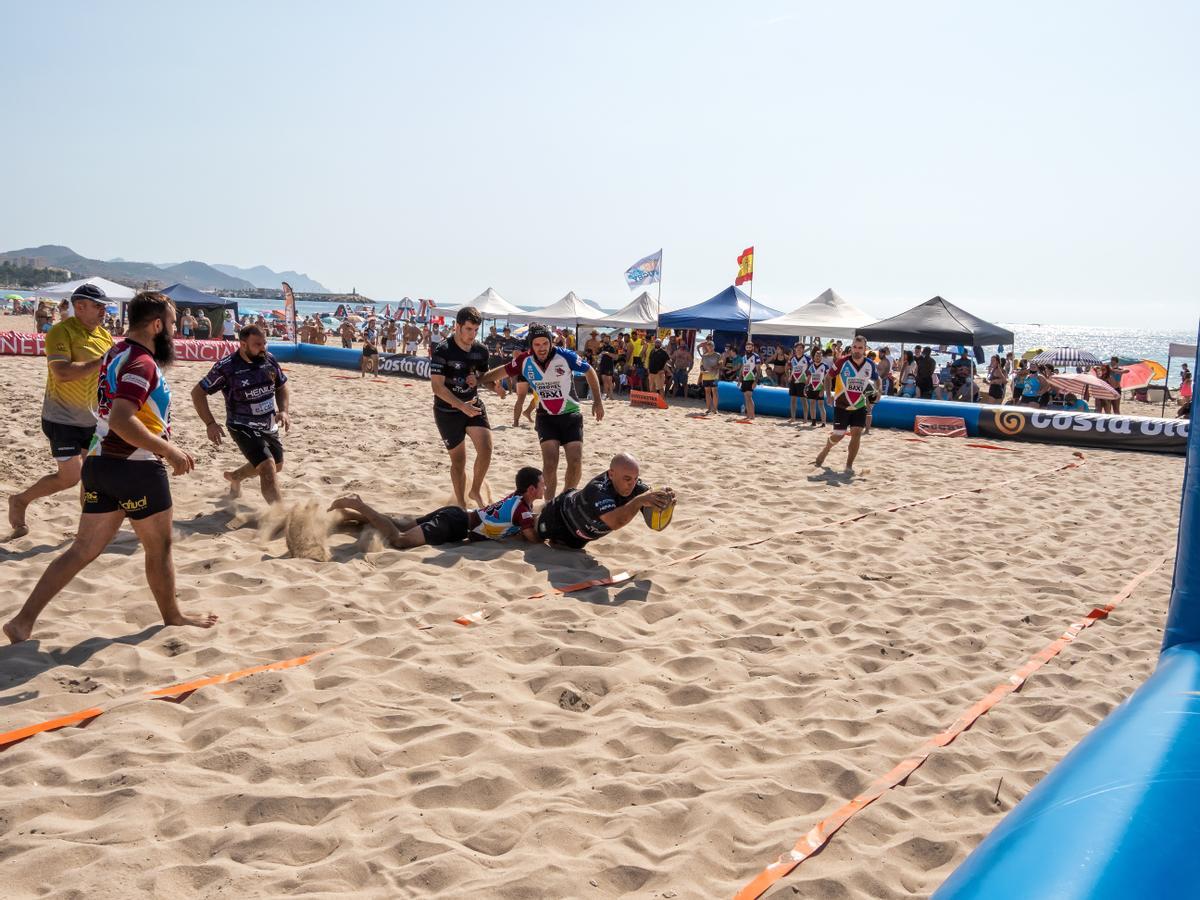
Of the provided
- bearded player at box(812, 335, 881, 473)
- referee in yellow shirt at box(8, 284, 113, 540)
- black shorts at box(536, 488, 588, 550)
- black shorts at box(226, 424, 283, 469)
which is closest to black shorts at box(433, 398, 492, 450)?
black shorts at box(536, 488, 588, 550)

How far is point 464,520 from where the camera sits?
6.04 meters

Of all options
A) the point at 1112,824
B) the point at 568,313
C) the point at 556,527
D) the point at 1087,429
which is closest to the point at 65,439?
the point at 556,527

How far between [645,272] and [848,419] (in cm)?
1675

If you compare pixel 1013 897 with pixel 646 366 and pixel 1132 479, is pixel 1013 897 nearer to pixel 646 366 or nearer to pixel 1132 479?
pixel 1132 479

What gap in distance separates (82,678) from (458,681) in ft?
5.19

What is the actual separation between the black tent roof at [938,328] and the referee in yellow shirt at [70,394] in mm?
15918

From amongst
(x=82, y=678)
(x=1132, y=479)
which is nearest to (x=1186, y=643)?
(x=82, y=678)

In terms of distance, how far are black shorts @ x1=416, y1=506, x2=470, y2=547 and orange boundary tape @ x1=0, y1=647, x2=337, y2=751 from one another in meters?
1.85

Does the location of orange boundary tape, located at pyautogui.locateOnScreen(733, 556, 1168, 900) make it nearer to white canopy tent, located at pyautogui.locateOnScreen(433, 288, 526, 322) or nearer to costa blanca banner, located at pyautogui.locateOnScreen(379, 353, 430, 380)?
costa blanca banner, located at pyautogui.locateOnScreen(379, 353, 430, 380)

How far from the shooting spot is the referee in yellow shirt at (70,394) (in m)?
5.10

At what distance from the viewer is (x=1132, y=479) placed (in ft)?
35.8

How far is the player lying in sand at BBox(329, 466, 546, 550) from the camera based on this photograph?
5918 millimetres

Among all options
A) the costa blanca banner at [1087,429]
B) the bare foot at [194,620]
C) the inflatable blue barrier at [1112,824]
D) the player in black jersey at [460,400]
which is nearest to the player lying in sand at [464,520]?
the player in black jersey at [460,400]

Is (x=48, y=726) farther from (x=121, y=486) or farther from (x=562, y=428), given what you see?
(x=562, y=428)
